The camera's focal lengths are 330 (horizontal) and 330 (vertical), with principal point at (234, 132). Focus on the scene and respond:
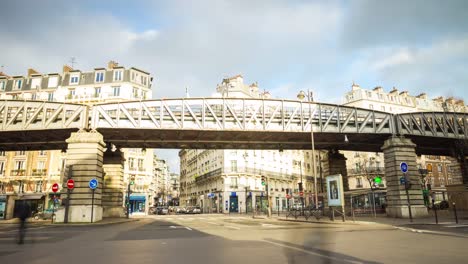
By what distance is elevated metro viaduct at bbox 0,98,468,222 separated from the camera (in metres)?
26.2

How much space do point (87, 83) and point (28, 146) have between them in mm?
25174

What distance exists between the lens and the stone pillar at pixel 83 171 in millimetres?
24156

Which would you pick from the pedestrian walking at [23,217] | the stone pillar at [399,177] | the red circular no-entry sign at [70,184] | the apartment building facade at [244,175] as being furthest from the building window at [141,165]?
the pedestrian walking at [23,217]

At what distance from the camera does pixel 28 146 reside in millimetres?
31750

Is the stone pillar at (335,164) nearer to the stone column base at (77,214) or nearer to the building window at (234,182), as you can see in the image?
the stone column base at (77,214)

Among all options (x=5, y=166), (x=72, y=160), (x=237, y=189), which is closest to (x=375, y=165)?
(x=237, y=189)

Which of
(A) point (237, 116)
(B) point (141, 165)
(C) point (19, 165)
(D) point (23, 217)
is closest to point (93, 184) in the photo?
(D) point (23, 217)

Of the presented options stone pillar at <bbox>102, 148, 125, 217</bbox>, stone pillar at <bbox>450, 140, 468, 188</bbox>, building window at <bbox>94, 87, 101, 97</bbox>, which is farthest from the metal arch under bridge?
building window at <bbox>94, 87, 101, 97</bbox>

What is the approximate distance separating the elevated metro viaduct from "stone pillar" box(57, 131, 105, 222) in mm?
69

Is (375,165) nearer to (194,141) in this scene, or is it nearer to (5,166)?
(194,141)

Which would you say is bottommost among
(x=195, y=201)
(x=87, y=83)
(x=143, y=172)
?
(x=195, y=201)

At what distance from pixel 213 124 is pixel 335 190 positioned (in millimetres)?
11233

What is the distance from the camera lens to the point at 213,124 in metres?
28.4

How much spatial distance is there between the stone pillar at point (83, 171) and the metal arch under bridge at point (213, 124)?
1.48 meters
